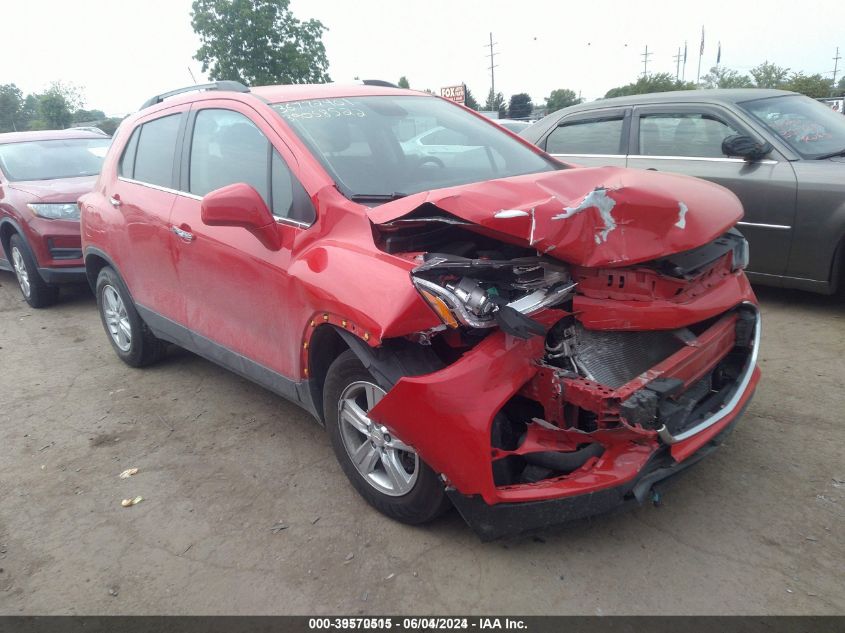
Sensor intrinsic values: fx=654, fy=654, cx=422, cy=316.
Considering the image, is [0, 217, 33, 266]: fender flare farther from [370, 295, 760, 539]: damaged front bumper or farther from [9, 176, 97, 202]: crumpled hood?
[370, 295, 760, 539]: damaged front bumper

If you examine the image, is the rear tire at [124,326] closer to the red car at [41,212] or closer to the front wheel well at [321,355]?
the red car at [41,212]

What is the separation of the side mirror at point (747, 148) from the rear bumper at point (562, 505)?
11.5 ft

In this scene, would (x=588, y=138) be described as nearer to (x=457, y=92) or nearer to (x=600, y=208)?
(x=600, y=208)

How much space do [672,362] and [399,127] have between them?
1996 mm

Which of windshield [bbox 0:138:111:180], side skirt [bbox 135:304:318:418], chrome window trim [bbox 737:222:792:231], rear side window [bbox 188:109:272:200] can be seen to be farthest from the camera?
windshield [bbox 0:138:111:180]

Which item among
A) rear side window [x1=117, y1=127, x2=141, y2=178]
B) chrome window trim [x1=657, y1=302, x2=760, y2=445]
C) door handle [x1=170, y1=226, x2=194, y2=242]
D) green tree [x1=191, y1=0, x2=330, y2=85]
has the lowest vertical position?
chrome window trim [x1=657, y1=302, x2=760, y2=445]

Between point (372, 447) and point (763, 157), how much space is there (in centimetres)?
407

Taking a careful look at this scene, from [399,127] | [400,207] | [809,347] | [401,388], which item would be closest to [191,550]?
[401,388]

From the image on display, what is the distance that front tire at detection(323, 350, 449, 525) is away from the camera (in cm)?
272

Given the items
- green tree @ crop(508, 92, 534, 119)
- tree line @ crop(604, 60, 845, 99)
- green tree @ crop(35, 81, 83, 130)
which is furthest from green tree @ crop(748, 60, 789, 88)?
green tree @ crop(35, 81, 83, 130)

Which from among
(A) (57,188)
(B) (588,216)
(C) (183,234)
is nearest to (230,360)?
(C) (183,234)

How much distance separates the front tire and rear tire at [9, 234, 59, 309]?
538cm

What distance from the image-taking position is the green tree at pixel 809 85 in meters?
27.2

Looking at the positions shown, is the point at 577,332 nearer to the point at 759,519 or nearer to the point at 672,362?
the point at 672,362
